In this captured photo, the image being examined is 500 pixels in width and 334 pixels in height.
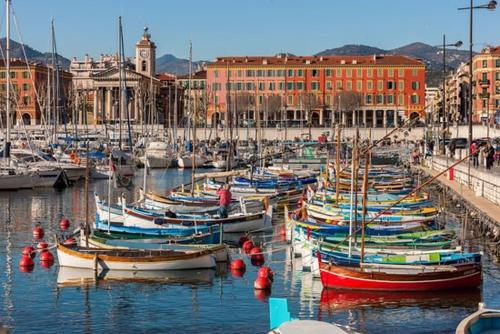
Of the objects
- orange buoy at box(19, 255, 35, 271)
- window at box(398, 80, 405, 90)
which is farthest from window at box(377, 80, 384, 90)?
orange buoy at box(19, 255, 35, 271)

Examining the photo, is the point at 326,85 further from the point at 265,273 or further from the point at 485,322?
the point at 485,322

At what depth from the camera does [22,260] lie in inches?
1150

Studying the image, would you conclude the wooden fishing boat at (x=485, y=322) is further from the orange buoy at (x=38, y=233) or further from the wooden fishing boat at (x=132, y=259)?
the orange buoy at (x=38, y=233)

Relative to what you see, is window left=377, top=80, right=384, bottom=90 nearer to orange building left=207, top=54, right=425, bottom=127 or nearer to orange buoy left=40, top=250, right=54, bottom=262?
orange building left=207, top=54, right=425, bottom=127

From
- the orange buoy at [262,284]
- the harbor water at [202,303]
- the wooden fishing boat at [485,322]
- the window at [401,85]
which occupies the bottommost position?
the harbor water at [202,303]

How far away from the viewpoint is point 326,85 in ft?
500

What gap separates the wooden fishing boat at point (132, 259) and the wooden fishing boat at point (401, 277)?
173 inches

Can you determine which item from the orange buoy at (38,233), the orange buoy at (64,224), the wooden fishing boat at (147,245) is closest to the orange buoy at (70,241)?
the wooden fishing boat at (147,245)

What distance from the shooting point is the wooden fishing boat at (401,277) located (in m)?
24.0

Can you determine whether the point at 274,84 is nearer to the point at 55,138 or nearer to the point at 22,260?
the point at 55,138

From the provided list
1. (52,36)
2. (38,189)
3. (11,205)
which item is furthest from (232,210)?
(52,36)

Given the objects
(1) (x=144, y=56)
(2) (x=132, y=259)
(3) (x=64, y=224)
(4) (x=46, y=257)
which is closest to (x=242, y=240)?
(4) (x=46, y=257)

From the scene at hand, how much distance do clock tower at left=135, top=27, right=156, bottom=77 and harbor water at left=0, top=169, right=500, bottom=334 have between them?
147m

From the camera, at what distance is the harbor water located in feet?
70.6
